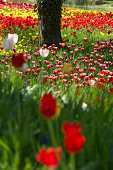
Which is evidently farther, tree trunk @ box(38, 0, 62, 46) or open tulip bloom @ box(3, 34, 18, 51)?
tree trunk @ box(38, 0, 62, 46)

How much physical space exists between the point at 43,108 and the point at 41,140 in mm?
771

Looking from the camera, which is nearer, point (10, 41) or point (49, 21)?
point (10, 41)

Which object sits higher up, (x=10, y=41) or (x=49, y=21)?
(x=10, y=41)

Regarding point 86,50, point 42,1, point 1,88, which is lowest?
point 86,50

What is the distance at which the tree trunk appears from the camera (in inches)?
275

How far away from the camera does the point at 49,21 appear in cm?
708

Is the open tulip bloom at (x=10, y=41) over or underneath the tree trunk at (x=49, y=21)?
over

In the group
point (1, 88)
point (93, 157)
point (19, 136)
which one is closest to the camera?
point (93, 157)

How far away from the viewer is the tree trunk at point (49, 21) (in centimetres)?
699

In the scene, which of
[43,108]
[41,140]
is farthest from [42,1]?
[43,108]

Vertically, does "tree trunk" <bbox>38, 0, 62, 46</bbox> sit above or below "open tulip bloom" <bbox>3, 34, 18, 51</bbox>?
below

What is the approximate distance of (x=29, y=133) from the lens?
1794 mm

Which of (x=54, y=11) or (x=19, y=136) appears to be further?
(x=54, y=11)

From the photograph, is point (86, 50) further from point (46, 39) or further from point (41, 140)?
point (41, 140)
